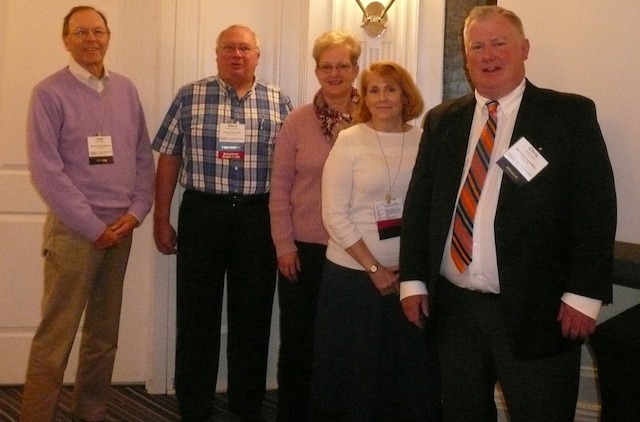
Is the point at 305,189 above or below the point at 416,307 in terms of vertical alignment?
above

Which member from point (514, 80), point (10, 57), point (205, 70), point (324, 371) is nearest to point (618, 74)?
point (514, 80)

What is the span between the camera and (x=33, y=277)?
10.4 ft

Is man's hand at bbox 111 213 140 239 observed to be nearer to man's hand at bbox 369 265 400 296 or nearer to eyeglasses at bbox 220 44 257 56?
eyeglasses at bbox 220 44 257 56

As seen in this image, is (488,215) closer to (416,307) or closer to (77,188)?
(416,307)

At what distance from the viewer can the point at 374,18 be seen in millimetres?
2947

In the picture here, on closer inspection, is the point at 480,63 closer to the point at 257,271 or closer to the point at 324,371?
the point at 324,371

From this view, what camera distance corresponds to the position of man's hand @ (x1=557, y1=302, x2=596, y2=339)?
5.76ft

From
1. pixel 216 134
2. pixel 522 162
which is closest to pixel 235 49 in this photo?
pixel 216 134

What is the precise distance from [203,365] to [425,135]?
1.40 m

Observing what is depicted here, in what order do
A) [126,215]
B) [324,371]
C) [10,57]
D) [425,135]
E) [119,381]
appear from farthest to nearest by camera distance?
[119,381] < [10,57] < [126,215] < [324,371] < [425,135]

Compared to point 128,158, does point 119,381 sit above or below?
below

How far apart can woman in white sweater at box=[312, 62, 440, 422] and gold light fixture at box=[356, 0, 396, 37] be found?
71 cm

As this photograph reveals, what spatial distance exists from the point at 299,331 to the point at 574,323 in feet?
3.68

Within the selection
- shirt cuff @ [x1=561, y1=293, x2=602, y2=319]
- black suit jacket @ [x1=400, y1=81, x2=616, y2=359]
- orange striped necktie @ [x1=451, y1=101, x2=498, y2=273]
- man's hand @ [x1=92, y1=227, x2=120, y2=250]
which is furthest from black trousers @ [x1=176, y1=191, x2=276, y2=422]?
shirt cuff @ [x1=561, y1=293, x2=602, y2=319]
